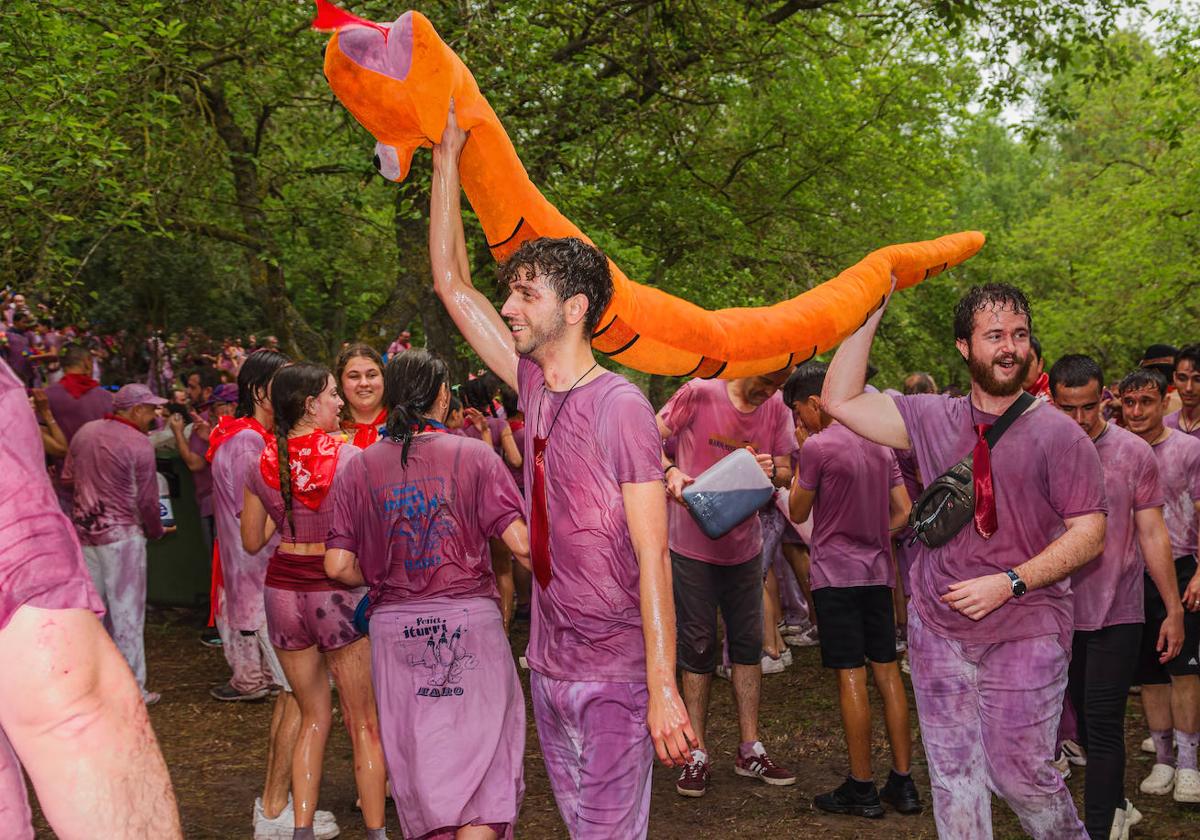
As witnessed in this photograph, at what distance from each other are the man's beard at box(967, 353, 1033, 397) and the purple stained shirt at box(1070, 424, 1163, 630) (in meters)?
1.30

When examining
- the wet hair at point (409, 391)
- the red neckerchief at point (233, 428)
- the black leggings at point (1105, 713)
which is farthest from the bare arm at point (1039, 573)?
the red neckerchief at point (233, 428)

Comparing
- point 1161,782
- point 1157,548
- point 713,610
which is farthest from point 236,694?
point 1157,548

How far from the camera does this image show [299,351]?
36.3ft

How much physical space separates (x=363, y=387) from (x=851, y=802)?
3.27m

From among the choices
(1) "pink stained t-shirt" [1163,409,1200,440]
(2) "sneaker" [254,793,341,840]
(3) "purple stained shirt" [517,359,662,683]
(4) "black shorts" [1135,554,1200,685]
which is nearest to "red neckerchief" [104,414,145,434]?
(2) "sneaker" [254,793,341,840]

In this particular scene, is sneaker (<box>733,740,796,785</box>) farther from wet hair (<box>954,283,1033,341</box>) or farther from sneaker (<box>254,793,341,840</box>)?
wet hair (<box>954,283,1033,341</box>)

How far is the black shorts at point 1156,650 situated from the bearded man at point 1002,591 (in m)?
2.09

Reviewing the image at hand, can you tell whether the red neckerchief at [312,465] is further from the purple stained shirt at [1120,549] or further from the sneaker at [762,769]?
the purple stained shirt at [1120,549]

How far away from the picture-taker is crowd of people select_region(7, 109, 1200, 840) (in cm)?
315

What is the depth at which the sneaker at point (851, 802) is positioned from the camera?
5812mm

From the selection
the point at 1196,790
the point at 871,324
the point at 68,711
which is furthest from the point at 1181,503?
the point at 68,711

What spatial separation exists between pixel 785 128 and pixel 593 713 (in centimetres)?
1225

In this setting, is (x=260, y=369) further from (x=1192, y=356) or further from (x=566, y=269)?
(x=1192, y=356)

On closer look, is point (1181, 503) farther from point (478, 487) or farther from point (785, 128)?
point (785, 128)
